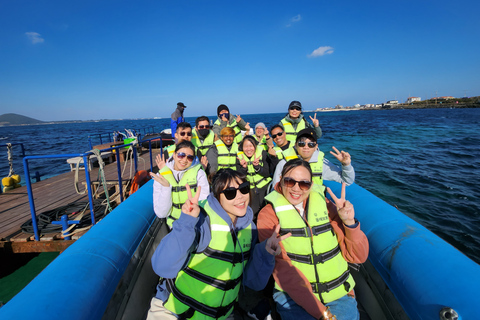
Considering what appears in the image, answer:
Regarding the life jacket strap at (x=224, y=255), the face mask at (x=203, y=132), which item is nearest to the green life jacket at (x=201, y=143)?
the face mask at (x=203, y=132)

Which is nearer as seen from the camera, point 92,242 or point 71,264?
point 71,264

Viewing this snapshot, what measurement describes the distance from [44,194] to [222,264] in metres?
6.50

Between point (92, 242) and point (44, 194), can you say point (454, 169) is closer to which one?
point (92, 242)

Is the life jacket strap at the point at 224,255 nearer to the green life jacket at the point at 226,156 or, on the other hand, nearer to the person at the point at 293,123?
the green life jacket at the point at 226,156

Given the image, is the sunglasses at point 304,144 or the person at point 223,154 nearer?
the sunglasses at point 304,144

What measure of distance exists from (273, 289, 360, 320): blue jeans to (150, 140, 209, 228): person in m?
1.61

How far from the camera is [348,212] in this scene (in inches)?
72.0

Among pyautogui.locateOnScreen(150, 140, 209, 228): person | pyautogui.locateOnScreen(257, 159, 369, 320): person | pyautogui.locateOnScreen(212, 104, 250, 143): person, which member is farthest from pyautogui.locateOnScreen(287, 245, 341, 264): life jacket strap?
pyautogui.locateOnScreen(212, 104, 250, 143): person

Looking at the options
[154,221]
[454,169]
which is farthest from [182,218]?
[454,169]

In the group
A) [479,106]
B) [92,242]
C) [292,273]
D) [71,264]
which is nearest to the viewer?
[71,264]

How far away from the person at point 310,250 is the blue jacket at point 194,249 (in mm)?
248

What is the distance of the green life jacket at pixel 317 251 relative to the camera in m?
1.92

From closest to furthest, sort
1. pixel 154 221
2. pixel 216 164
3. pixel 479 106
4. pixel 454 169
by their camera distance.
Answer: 1. pixel 154 221
2. pixel 216 164
3. pixel 454 169
4. pixel 479 106

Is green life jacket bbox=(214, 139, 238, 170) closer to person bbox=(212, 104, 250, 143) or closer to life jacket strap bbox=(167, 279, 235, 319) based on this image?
person bbox=(212, 104, 250, 143)
